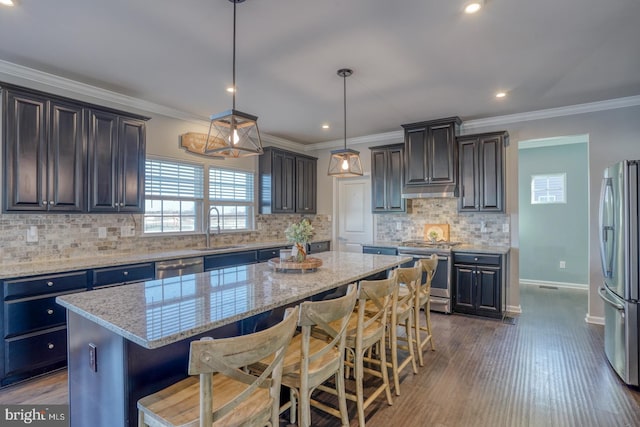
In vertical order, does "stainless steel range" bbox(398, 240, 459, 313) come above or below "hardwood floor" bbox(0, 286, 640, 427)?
above

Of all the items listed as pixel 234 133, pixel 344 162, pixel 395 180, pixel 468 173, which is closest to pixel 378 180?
pixel 395 180

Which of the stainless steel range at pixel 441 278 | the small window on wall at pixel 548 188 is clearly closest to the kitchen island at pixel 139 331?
the stainless steel range at pixel 441 278

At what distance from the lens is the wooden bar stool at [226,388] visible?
1.10 metres

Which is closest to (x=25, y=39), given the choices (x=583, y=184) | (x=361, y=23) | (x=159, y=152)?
(x=159, y=152)

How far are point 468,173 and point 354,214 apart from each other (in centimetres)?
221

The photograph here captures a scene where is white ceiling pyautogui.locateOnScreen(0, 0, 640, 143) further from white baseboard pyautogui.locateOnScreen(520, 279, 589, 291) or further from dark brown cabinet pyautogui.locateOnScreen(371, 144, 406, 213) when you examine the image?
white baseboard pyautogui.locateOnScreen(520, 279, 589, 291)

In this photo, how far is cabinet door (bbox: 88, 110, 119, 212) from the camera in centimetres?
336

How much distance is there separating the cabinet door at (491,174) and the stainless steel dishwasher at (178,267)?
12.6ft

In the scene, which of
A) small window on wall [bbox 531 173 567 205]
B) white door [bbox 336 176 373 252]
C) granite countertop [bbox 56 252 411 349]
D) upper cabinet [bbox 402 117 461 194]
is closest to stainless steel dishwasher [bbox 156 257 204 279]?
granite countertop [bbox 56 252 411 349]

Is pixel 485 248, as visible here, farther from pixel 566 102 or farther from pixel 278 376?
pixel 278 376

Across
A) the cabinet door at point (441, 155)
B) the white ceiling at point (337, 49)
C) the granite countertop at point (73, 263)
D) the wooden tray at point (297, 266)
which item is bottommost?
the granite countertop at point (73, 263)

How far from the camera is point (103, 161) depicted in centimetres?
344

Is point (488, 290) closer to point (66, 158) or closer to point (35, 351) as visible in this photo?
point (35, 351)

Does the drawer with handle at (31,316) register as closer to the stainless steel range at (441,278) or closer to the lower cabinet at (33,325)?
the lower cabinet at (33,325)
